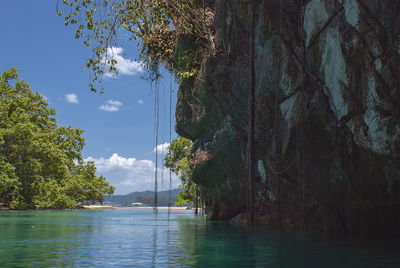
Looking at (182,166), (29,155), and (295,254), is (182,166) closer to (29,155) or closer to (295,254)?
(29,155)

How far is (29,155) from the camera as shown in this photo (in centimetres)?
3800

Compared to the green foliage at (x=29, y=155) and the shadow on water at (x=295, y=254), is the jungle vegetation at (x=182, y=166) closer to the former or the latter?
the green foliage at (x=29, y=155)

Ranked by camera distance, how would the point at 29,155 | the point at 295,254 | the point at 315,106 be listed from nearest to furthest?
1. the point at 295,254
2. the point at 315,106
3. the point at 29,155

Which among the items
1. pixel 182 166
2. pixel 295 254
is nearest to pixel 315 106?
pixel 295 254

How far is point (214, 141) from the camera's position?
20.6 metres

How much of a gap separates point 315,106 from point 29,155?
32.1m

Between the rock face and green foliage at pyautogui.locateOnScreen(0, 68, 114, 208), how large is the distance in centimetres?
2211

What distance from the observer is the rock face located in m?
10.7

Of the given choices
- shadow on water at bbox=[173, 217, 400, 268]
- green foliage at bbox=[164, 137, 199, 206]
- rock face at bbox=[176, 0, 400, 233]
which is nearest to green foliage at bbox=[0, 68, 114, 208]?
green foliage at bbox=[164, 137, 199, 206]

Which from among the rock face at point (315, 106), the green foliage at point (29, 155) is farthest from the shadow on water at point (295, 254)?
the green foliage at point (29, 155)

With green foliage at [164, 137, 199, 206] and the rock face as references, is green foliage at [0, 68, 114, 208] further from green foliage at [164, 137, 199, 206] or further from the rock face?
the rock face

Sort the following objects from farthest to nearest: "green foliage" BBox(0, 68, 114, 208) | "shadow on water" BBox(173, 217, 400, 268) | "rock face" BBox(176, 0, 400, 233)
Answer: "green foliage" BBox(0, 68, 114, 208)
"rock face" BBox(176, 0, 400, 233)
"shadow on water" BBox(173, 217, 400, 268)

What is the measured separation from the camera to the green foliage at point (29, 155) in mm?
35625

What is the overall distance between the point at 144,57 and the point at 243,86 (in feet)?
19.4
